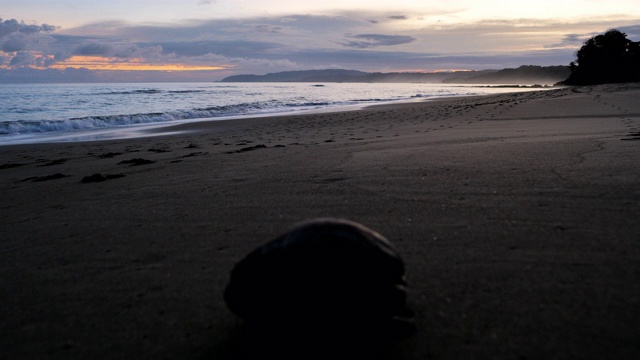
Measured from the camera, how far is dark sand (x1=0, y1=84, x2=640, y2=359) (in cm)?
169

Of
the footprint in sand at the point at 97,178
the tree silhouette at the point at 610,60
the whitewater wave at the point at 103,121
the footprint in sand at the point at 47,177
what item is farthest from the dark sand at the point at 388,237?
the tree silhouette at the point at 610,60

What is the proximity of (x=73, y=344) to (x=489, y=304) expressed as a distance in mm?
1538

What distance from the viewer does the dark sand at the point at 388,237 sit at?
1.69 meters

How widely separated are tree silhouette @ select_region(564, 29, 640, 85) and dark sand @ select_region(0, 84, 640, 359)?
42171mm

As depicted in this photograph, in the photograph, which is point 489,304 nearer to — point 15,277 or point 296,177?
point 15,277

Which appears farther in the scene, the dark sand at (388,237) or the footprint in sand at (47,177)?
the footprint in sand at (47,177)

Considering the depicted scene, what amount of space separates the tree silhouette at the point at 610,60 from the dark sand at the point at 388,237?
42171 mm

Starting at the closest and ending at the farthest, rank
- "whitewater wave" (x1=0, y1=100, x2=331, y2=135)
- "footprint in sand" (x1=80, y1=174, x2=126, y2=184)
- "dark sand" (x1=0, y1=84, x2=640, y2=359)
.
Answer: "dark sand" (x1=0, y1=84, x2=640, y2=359) → "footprint in sand" (x1=80, y1=174, x2=126, y2=184) → "whitewater wave" (x1=0, y1=100, x2=331, y2=135)

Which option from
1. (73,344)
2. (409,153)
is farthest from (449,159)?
(73,344)

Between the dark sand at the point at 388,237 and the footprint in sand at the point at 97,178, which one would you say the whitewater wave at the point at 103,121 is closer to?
the footprint in sand at the point at 97,178

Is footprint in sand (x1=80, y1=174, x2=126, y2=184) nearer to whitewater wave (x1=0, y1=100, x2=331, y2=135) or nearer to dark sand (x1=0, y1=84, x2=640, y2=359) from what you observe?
dark sand (x1=0, y1=84, x2=640, y2=359)

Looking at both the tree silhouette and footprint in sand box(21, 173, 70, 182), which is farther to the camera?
the tree silhouette

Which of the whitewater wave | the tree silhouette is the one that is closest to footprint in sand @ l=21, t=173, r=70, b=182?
the whitewater wave

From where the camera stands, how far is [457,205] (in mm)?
3139
